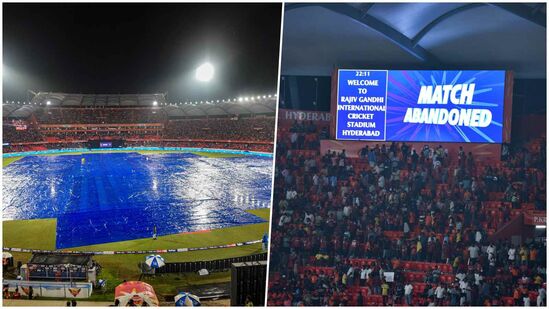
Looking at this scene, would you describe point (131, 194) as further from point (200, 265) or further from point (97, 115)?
point (200, 265)

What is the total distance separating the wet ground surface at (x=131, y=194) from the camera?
6.89 m

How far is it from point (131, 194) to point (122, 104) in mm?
1592

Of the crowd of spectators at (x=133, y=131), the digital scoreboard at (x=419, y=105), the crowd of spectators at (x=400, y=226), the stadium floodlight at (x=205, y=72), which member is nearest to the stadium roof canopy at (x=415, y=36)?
the digital scoreboard at (x=419, y=105)

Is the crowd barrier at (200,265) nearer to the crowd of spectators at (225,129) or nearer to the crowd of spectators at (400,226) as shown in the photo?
the crowd of spectators at (400,226)

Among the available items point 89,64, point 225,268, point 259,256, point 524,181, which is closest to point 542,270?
point 524,181

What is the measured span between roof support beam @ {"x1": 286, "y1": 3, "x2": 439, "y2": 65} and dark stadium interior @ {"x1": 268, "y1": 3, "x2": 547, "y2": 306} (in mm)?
22

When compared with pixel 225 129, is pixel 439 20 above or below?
above

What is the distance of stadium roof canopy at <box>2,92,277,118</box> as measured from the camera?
675 cm

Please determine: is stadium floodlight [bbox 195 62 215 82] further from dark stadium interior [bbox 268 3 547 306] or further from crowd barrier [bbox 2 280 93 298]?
crowd barrier [bbox 2 280 93 298]

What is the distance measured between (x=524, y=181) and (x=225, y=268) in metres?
5.44

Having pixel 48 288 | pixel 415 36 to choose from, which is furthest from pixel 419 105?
pixel 48 288

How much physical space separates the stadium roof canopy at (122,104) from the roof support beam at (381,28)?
1.65 meters

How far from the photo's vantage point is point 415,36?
8344 millimetres

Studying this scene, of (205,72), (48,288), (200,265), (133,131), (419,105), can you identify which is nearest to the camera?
(48,288)
